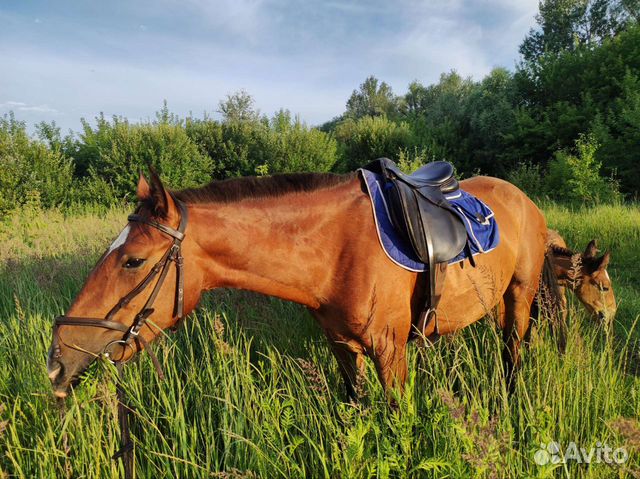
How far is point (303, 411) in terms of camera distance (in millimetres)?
2010

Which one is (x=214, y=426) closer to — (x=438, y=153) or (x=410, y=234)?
(x=410, y=234)

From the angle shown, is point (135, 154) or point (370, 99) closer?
point (135, 154)

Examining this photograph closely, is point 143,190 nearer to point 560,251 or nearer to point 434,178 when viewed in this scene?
point 434,178

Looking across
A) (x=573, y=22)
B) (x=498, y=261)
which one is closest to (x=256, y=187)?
(x=498, y=261)

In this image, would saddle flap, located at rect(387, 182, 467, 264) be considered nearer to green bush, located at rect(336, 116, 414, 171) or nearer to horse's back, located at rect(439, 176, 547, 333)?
horse's back, located at rect(439, 176, 547, 333)

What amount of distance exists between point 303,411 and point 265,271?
804 millimetres

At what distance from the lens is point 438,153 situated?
17188 mm

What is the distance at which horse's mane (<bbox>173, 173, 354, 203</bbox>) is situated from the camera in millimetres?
1883

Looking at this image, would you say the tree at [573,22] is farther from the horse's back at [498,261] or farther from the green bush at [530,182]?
the horse's back at [498,261]

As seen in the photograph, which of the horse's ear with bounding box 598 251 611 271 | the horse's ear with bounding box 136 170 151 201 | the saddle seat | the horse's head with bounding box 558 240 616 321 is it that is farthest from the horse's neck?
the horse's ear with bounding box 598 251 611 271

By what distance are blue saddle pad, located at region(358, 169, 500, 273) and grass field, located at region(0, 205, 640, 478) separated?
1.74 ft

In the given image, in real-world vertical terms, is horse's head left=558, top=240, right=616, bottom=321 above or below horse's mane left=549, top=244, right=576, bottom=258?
below

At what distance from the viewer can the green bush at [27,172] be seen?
33.6 feet

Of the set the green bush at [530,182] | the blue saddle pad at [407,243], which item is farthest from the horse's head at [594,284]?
the green bush at [530,182]
